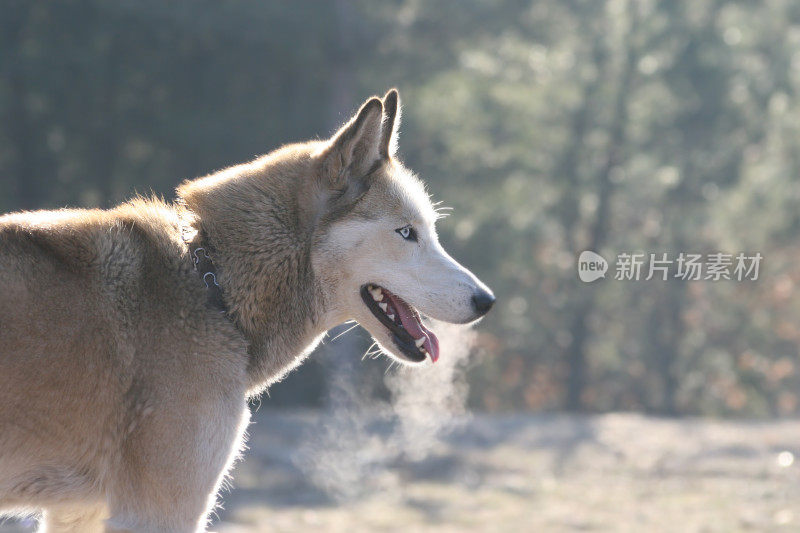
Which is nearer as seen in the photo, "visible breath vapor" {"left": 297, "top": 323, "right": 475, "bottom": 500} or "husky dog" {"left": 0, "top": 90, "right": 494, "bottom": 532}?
"husky dog" {"left": 0, "top": 90, "right": 494, "bottom": 532}

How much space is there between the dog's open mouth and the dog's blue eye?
0.75 feet

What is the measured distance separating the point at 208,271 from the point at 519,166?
1404 cm

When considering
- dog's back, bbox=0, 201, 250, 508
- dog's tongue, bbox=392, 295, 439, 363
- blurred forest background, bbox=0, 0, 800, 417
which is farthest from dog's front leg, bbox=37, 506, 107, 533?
blurred forest background, bbox=0, 0, 800, 417

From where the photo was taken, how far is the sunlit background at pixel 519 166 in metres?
12.1

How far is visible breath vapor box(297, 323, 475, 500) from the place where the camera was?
9531mm

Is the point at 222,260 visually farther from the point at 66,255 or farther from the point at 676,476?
the point at 676,476

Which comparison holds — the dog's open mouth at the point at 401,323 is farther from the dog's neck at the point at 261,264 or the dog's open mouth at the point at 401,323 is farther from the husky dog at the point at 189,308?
the dog's neck at the point at 261,264

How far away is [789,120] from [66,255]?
648 inches

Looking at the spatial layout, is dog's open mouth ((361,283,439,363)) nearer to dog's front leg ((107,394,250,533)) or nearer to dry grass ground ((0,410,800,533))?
dog's front leg ((107,394,250,533))

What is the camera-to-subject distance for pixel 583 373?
1862cm

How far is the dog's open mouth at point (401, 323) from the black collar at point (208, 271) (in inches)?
22.9

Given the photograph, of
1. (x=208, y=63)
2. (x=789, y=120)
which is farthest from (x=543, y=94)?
(x=208, y=63)

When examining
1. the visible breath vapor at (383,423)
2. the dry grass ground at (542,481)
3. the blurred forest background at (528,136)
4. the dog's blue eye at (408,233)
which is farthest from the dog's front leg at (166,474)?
the blurred forest background at (528,136)

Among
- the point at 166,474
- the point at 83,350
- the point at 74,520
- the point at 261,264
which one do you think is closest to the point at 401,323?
the point at 261,264
